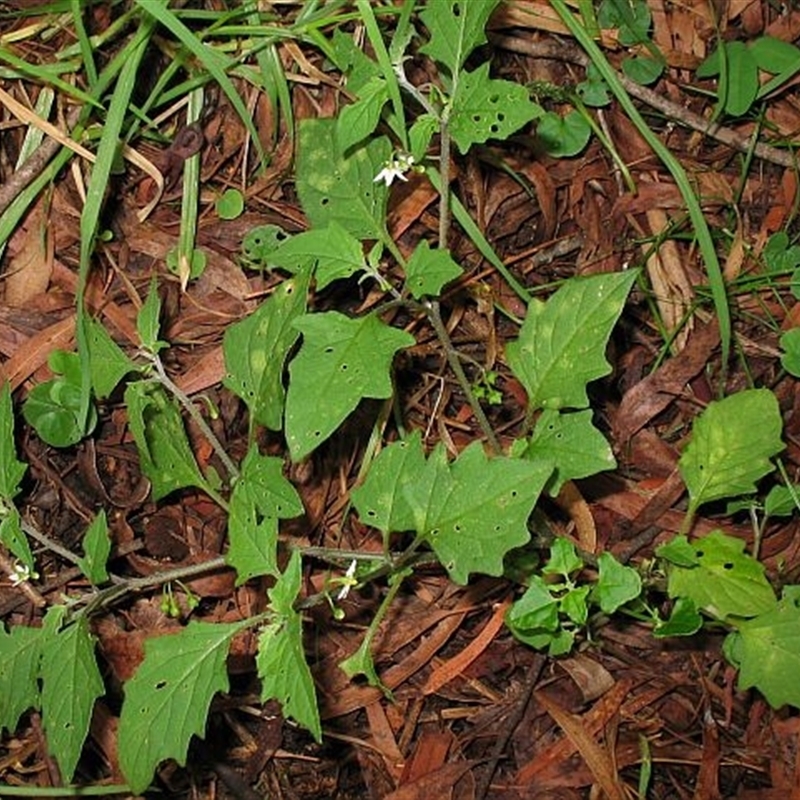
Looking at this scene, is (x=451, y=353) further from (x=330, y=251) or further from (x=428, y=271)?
(x=330, y=251)

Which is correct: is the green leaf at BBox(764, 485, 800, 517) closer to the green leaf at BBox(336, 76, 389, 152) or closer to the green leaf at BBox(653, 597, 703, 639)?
the green leaf at BBox(653, 597, 703, 639)

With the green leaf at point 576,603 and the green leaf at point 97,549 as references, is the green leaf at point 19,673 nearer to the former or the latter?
the green leaf at point 97,549

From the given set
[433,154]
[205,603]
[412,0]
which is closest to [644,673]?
[205,603]

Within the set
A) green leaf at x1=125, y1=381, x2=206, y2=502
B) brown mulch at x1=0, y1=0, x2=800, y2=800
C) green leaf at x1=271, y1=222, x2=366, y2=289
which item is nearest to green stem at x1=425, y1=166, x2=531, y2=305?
brown mulch at x1=0, y1=0, x2=800, y2=800

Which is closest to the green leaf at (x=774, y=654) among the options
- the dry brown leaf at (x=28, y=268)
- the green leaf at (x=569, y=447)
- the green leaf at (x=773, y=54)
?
the green leaf at (x=569, y=447)

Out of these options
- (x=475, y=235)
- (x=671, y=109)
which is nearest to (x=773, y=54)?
(x=671, y=109)
